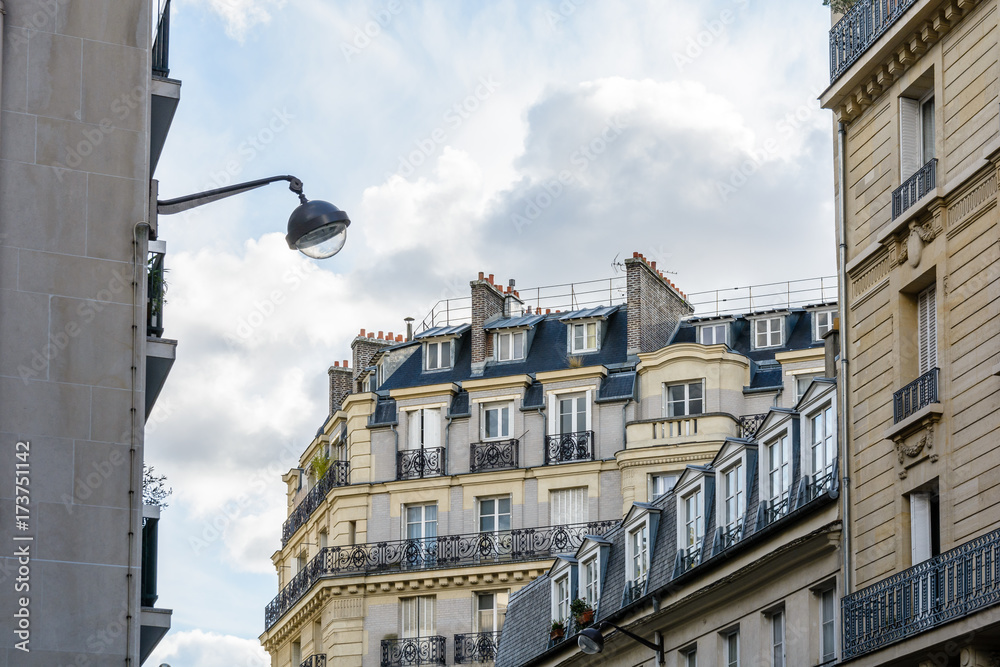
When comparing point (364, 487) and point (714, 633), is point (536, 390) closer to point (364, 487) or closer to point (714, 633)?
point (364, 487)

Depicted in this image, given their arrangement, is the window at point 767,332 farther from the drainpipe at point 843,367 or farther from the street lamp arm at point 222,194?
the street lamp arm at point 222,194

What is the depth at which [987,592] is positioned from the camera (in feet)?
68.0

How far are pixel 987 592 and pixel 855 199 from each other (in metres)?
7.81

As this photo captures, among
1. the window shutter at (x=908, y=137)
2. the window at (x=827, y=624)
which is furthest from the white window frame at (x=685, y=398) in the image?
the window shutter at (x=908, y=137)

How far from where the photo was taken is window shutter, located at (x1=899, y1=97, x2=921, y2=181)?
2520cm

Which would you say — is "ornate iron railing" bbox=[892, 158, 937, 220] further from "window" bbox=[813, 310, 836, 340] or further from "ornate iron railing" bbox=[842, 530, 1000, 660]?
"window" bbox=[813, 310, 836, 340]

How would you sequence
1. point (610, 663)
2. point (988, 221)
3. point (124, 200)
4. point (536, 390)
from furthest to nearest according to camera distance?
point (536, 390)
point (610, 663)
point (988, 221)
point (124, 200)

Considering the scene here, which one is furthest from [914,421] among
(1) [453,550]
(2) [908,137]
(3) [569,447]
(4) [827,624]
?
(1) [453,550]

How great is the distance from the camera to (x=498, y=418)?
177 feet

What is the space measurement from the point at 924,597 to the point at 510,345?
111 ft

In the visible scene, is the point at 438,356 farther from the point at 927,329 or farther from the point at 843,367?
the point at 927,329

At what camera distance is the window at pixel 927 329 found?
24.1 metres

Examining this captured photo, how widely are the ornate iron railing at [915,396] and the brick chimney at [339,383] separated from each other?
40.0m

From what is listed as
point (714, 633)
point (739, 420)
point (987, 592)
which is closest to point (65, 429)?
point (987, 592)
